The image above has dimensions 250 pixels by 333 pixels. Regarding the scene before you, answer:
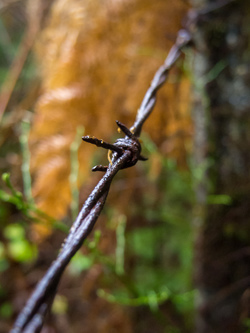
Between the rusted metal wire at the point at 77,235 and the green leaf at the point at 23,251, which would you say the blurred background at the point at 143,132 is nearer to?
the rusted metal wire at the point at 77,235

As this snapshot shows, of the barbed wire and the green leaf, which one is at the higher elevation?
the barbed wire

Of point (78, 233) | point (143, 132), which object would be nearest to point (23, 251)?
point (143, 132)

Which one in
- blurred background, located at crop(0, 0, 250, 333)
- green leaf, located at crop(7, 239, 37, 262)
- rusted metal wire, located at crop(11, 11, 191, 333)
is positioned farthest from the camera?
green leaf, located at crop(7, 239, 37, 262)

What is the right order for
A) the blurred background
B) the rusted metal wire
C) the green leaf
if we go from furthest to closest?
1. the green leaf
2. the blurred background
3. the rusted metal wire

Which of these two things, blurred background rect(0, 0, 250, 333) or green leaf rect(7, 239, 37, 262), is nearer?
blurred background rect(0, 0, 250, 333)

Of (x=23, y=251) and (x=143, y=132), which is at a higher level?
(x=143, y=132)

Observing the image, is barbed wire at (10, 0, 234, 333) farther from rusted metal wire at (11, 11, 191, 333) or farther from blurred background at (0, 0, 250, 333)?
blurred background at (0, 0, 250, 333)

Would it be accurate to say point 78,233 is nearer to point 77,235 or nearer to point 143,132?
point 77,235

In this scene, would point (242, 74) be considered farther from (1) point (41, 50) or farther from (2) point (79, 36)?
(1) point (41, 50)

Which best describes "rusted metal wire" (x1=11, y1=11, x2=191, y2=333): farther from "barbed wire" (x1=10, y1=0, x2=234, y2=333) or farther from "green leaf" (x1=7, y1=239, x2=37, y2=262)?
"green leaf" (x1=7, y1=239, x2=37, y2=262)

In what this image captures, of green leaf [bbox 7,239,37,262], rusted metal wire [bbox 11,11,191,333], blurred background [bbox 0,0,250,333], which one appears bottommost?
green leaf [bbox 7,239,37,262]

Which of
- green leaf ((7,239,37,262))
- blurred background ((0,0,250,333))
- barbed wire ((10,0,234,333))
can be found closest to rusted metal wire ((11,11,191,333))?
barbed wire ((10,0,234,333))

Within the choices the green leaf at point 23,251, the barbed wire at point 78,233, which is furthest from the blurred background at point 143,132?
the green leaf at point 23,251
